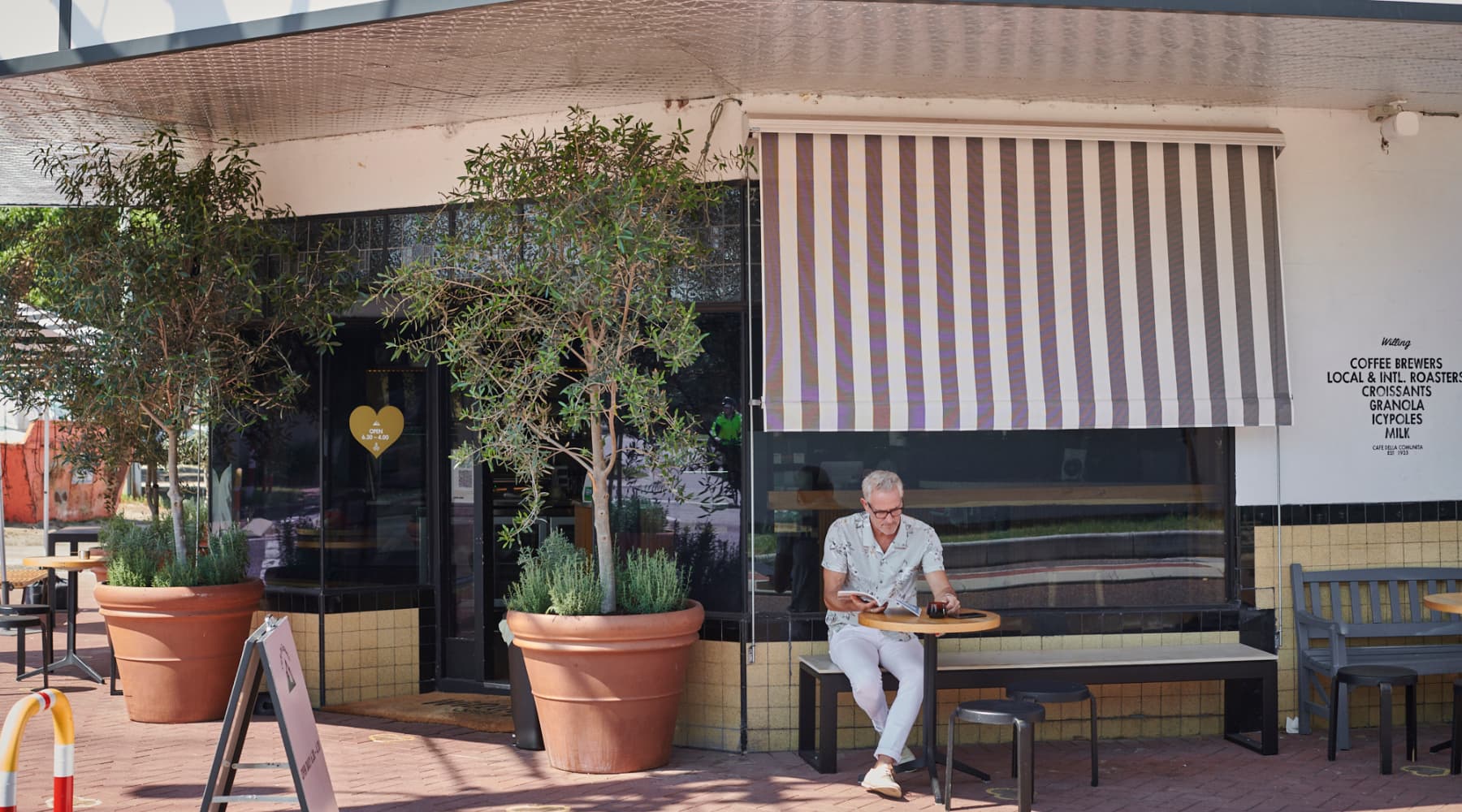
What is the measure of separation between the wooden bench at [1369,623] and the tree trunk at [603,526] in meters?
3.78

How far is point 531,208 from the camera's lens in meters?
7.32

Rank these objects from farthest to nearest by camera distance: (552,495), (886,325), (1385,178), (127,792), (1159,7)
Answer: (552,495), (1385,178), (886,325), (127,792), (1159,7)

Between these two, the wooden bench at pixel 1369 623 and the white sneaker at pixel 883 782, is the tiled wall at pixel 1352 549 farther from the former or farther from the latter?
the white sneaker at pixel 883 782

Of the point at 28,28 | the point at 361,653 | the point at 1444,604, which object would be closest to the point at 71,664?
the point at 361,653

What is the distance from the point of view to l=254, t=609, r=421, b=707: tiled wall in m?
8.23

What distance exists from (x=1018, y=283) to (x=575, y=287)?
2.45 m

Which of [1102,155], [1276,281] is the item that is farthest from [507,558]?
[1276,281]

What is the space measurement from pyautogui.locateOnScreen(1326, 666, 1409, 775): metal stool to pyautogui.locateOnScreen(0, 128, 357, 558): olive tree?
5790 millimetres

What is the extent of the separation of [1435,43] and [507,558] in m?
5.88

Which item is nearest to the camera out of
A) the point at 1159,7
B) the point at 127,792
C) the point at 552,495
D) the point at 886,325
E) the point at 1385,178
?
the point at 1159,7

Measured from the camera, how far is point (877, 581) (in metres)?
6.60

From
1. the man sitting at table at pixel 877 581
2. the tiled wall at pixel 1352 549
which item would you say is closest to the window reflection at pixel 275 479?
the man sitting at table at pixel 877 581

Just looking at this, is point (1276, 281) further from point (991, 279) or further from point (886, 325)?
point (886, 325)

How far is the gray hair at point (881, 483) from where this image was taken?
21.5ft
